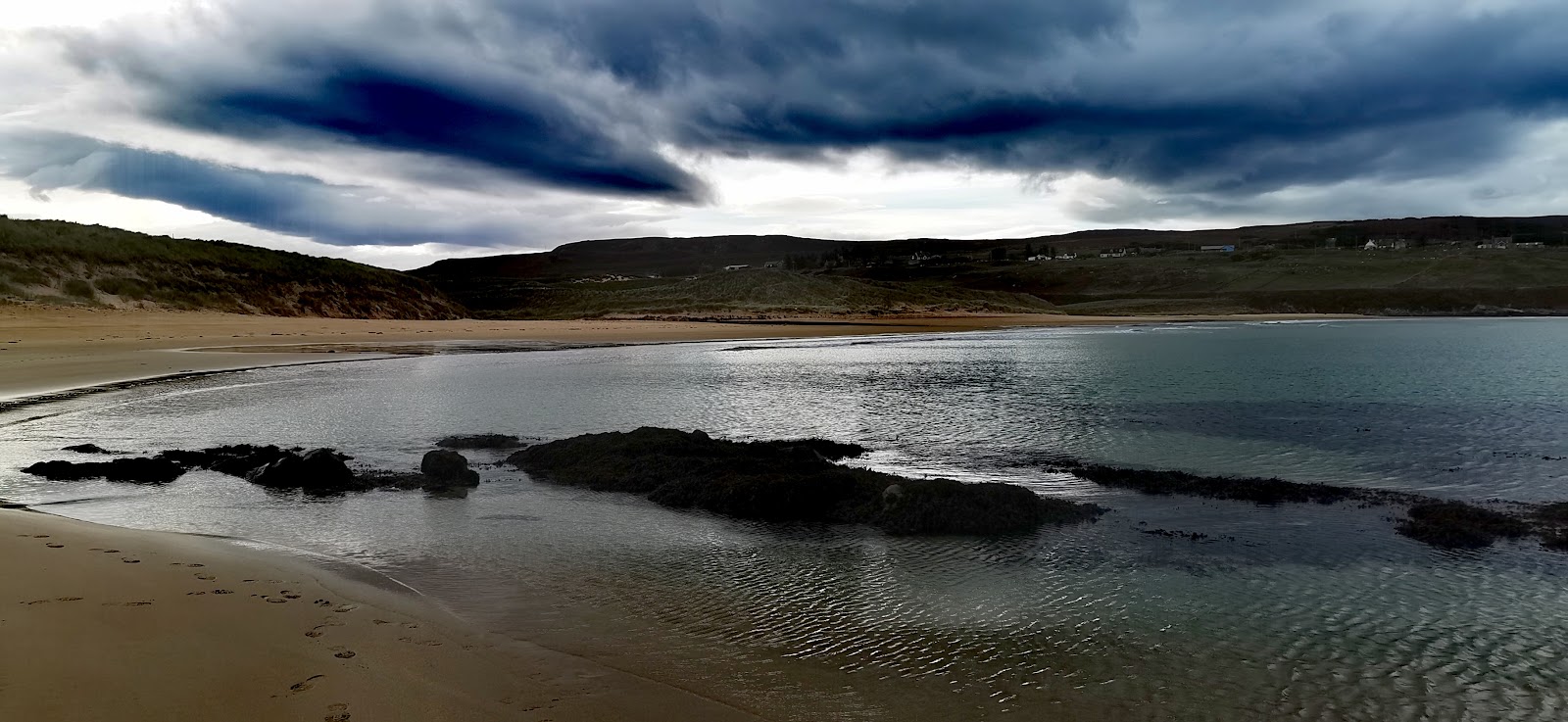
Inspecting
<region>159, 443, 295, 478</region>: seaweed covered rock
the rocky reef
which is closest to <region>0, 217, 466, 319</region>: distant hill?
<region>159, 443, 295, 478</region>: seaweed covered rock

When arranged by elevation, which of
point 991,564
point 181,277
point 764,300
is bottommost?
point 991,564

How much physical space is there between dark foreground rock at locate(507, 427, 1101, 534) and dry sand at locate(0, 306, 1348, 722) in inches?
198

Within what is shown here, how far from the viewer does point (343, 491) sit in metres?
12.4

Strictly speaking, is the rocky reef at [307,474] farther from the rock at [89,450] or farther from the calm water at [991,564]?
the rock at [89,450]

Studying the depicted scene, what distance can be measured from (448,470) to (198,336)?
43.7m

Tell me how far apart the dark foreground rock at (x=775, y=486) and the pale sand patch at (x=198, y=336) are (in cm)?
1830

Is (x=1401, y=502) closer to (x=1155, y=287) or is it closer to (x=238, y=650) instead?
(x=238, y=650)

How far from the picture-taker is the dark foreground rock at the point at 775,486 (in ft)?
34.8

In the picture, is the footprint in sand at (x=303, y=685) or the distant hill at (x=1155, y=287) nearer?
the footprint in sand at (x=303, y=685)

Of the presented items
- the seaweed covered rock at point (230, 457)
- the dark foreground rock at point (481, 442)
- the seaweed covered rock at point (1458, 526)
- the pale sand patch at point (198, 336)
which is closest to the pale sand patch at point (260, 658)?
the seaweed covered rock at point (230, 457)

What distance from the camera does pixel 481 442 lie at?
17000 millimetres

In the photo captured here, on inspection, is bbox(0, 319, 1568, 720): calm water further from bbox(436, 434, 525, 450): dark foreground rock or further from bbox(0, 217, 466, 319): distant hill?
bbox(0, 217, 466, 319): distant hill

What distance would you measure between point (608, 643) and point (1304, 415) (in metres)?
20.2

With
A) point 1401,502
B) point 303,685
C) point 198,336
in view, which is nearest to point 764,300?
point 198,336
